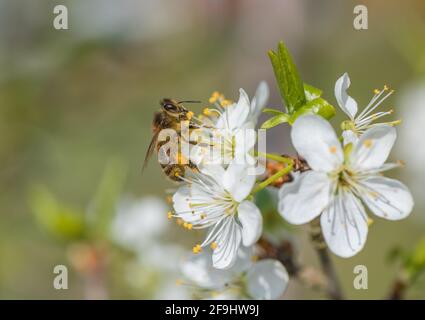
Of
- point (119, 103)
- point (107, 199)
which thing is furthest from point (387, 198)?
point (119, 103)

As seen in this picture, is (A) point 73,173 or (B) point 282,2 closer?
(B) point 282,2

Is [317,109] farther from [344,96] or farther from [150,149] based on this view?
[150,149]

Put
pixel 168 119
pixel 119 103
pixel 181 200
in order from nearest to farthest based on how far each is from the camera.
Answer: pixel 181 200 → pixel 168 119 → pixel 119 103

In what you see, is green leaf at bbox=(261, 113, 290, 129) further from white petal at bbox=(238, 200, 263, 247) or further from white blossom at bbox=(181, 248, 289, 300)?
white blossom at bbox=(181, 248, 289, 300)

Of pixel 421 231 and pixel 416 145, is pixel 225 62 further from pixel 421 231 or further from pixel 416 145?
pixel 421 231

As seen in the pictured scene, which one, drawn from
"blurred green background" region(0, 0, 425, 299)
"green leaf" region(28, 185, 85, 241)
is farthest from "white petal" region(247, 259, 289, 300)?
"green leaf" region(28, 185, 85, 241)

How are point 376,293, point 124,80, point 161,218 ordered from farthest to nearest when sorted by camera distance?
point 376,293
point 124,80
point 161,218

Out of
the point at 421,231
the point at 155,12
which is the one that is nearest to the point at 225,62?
the point at 155,12

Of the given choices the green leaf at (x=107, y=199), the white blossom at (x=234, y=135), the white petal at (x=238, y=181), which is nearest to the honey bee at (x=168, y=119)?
the white blossom at (x=234, y=135)
